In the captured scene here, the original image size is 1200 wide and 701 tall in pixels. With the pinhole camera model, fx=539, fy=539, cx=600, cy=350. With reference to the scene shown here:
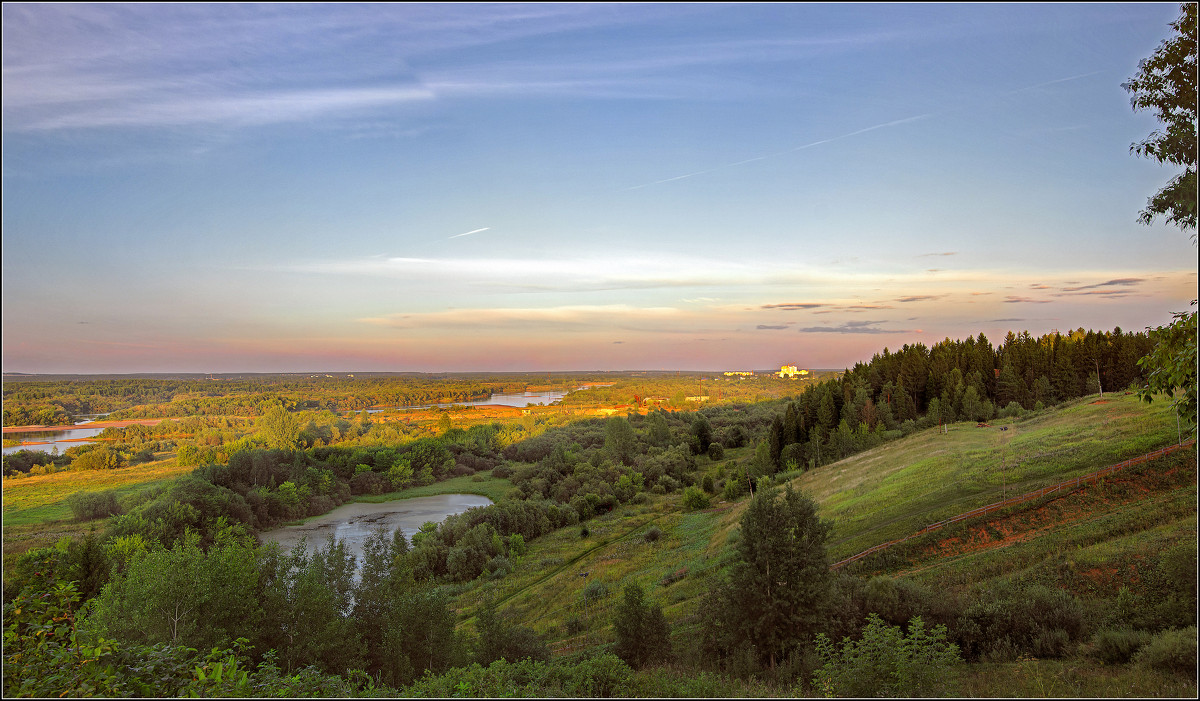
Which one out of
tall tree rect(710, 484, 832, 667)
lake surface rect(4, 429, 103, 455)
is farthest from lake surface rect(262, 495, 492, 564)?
tall tree rect(710, 484, 832, 667)

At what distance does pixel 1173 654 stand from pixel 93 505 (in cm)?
6258

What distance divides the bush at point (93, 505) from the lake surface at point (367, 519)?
13784 mm

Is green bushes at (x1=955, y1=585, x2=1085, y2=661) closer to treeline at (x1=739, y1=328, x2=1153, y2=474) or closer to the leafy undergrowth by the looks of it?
the leafy undergrowth

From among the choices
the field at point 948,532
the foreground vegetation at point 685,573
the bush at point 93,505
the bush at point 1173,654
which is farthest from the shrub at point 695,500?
the bush at point 93,505

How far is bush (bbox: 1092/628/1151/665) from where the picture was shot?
33.5ft

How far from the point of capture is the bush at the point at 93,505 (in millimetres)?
41822

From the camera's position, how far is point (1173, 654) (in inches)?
355

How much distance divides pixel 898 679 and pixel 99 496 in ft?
192

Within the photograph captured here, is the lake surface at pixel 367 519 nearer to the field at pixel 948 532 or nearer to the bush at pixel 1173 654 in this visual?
the field at pixel 948 532

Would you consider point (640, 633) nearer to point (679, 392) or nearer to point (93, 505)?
point (93, 505)

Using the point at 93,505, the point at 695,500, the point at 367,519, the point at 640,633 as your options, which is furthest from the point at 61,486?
the point at 695,500

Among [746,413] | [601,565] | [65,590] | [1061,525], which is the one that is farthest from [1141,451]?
[746,413]

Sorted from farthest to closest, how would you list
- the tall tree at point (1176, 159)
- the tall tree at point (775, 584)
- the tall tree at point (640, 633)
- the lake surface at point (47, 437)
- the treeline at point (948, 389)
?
the treeline at point (948, 389) < the lake surface at point (47, 437) < the tall tree at point (640, 633) < the tall tree at point (775, 584) < the tall tree at point (1176, 159)

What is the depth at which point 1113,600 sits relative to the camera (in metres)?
13.3
